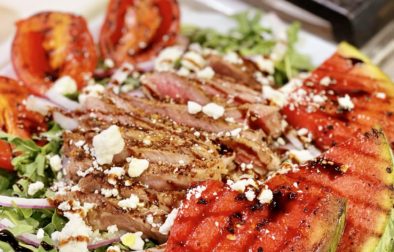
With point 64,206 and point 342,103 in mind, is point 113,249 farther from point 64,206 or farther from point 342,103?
point 342,103

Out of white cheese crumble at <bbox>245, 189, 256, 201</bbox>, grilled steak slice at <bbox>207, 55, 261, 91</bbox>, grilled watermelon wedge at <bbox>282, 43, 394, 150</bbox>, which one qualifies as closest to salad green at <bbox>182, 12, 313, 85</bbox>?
grilled steak slice at <bbox>207, 55, 261, 91</bbox>

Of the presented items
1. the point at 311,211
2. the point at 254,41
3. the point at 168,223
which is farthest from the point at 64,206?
the point at 254,41

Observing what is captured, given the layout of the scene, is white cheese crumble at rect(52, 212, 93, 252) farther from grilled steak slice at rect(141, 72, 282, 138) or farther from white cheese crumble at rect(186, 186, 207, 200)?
grilled steak slice at rect(141, 72, 282, 138)

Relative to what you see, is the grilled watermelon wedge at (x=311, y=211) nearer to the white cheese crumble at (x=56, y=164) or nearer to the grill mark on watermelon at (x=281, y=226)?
the grill mark on watermelon at (x=281, y=226)

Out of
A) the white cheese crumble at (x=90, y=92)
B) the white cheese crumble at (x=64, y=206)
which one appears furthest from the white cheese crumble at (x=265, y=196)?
the white cheese crumble at (x=90, y=92)

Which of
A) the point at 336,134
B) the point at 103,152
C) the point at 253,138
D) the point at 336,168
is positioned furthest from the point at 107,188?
the point at 336,134

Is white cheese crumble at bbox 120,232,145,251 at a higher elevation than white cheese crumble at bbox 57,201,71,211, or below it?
below

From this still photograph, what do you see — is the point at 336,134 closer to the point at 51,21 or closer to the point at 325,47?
the point at 325,47
